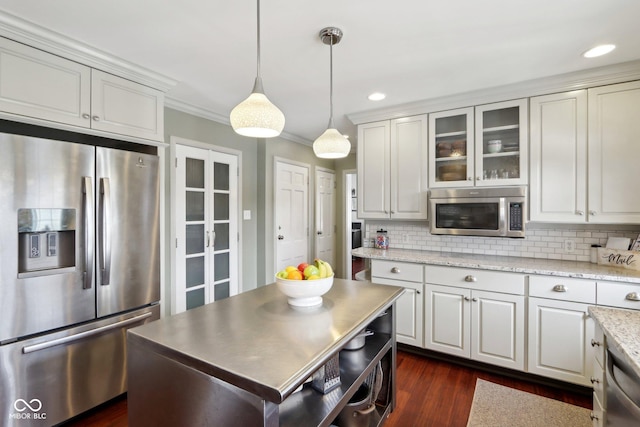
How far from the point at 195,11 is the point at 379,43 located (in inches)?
43.3

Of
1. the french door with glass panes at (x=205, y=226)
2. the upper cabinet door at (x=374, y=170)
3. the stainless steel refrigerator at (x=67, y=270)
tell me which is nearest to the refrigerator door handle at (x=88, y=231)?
the stainless steel refrigerator at (x=67, y=270)

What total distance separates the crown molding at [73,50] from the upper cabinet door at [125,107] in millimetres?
53

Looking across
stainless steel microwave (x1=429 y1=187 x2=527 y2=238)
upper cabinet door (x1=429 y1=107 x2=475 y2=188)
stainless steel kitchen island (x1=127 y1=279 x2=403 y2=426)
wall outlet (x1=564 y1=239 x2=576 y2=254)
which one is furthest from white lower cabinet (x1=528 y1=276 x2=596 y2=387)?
stainless steel kitchen island (x1=127 y1=279 x2=403 y2=426)

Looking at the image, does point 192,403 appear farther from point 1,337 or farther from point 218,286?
point 218,286

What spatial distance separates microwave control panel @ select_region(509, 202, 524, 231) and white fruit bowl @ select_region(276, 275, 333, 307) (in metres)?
2.03

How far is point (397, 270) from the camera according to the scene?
114 inches

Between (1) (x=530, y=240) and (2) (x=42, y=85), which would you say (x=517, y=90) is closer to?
(1) (x=530, y=240)

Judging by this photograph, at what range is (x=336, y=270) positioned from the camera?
217 inches

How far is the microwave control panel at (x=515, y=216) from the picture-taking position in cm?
264

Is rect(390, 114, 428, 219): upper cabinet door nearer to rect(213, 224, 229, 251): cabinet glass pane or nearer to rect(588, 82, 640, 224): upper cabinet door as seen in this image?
rect(588, 82, 640, 224): upper cabinet door

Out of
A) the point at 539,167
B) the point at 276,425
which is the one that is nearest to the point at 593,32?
the point at 539,167

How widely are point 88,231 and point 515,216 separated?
3268mm

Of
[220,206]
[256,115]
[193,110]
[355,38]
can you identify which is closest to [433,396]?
[256,115]

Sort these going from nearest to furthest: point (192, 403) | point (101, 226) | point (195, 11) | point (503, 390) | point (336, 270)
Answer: point (192, 403) < point (195, 11) < point (101, 226) < point (503, 390) < point (336, 270)
